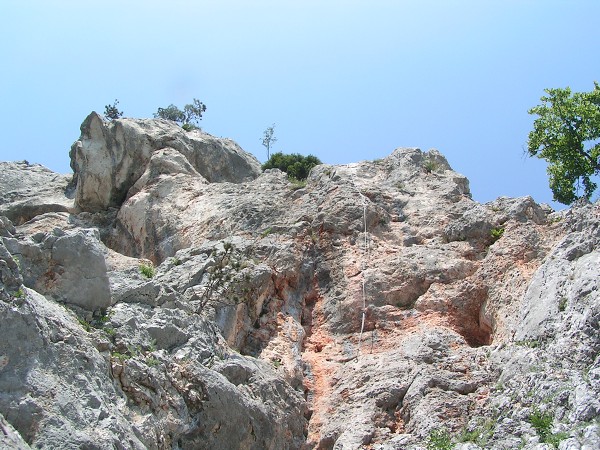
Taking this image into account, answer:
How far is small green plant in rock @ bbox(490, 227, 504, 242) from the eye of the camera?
65.4 feet

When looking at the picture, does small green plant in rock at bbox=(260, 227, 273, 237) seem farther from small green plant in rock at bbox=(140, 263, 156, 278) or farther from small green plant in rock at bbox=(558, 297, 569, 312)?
small green plant in rock at bbox=(558, 297, 569, 312)

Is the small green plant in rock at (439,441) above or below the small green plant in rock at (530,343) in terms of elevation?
below

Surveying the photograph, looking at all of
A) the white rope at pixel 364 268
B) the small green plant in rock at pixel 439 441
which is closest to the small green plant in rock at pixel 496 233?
the white rope at pixel 364 268

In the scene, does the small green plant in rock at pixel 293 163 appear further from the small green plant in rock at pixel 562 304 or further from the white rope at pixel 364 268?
the small green plant in rock at pixel 562 304

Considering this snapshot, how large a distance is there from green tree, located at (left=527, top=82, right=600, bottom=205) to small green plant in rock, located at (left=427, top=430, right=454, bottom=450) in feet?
41.1

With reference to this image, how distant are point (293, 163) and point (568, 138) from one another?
13.5m

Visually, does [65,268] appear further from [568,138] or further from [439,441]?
[568,138]

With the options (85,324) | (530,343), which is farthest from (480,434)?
(85,324)

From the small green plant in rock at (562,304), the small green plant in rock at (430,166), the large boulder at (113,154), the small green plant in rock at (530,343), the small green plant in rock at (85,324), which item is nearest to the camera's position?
the small green plant in rock at (85,324)

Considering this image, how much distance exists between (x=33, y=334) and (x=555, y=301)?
350 inches

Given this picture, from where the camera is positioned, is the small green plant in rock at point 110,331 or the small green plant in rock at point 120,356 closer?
the small green plant in rock at point 120,356

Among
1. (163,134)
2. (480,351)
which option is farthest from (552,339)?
(163,134)

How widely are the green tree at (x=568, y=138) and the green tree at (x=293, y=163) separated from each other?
432 inches

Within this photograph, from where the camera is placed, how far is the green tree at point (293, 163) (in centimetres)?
3499
